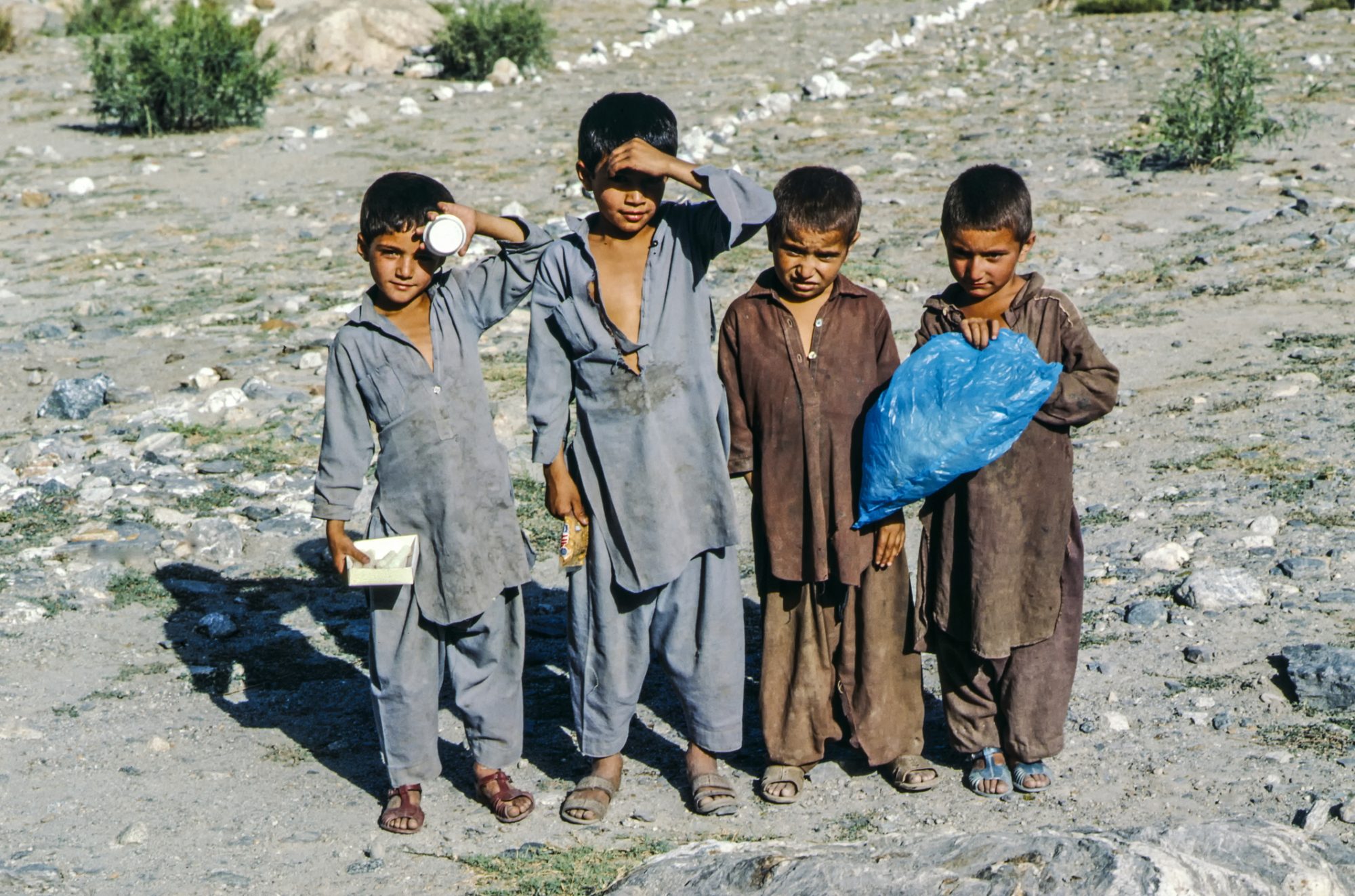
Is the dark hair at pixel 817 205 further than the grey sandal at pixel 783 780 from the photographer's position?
No

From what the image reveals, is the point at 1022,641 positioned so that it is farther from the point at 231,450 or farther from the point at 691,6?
the point at 691,6

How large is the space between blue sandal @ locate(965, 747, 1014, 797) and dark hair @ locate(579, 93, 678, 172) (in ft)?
4.88

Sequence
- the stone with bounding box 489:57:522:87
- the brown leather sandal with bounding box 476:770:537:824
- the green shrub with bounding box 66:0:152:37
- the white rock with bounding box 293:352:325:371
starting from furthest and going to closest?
the green shrub with bounding box 66:0:152:37, the stone with bounding box 489:57:522:87, the white rock with bounding box 293:352:325:371, the brown leather sandal with bounding box 476:770:537:824

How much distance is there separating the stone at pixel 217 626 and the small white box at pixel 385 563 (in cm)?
142

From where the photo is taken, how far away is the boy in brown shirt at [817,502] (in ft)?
9.98

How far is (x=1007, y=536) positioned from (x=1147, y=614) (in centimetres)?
104

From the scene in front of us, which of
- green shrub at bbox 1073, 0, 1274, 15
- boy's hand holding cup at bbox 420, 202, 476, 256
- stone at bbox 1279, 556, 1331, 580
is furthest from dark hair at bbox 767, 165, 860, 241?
green shrub at bbox 1073, 0, 1274, 15

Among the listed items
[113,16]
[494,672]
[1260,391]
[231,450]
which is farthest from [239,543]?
[113,16]

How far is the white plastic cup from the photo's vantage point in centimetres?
285

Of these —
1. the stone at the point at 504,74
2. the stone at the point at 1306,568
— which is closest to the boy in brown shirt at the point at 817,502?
the stone at the point at 1306,568

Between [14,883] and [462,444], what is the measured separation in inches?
48.9

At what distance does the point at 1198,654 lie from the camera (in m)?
3.67

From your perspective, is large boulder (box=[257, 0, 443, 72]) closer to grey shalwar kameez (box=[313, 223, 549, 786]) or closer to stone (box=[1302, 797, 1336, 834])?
grey shalwar kameez (box=[313, 223, 549, 786])

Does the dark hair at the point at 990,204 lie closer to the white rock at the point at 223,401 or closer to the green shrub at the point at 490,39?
the white rock at the point at 223,401
